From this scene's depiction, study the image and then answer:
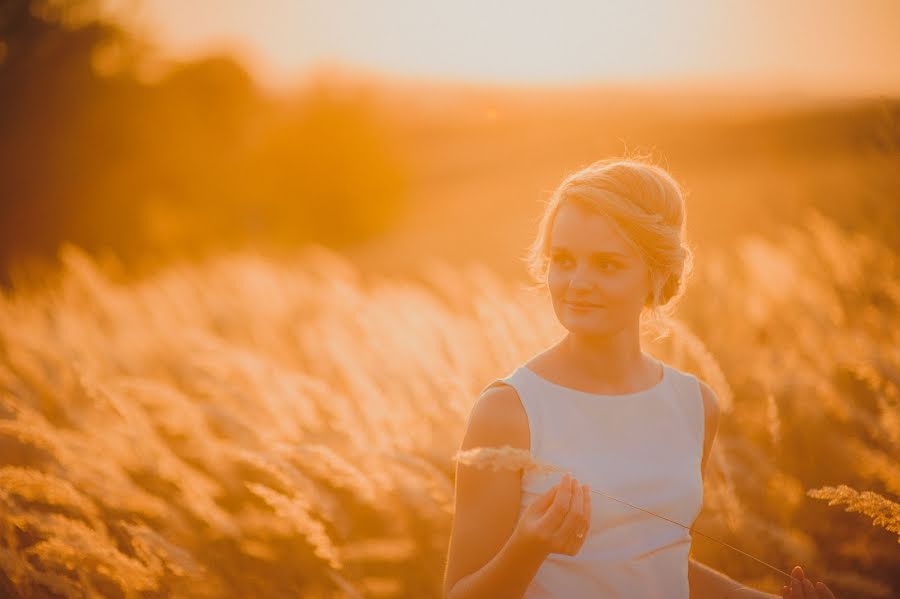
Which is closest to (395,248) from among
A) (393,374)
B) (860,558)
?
(393,374)

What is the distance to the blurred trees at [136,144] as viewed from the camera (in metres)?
10.1

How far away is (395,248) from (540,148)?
72.8ft

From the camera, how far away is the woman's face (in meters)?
1.83

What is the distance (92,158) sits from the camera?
11.1m

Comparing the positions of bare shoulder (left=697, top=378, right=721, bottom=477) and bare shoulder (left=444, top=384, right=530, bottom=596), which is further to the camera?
bare shoulder (left=697, top=378, right=721, bottom=477)

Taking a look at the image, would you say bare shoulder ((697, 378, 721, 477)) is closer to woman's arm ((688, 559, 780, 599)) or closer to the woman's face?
woman's arm ((688, 559, 780, 599))

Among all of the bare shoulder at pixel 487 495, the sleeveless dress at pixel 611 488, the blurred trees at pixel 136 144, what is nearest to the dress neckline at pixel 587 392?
the sleeveless dress at pixel 611 488

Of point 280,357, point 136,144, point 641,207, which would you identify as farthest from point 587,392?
point 136,144

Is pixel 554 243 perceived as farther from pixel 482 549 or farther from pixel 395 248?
pixel 395 248

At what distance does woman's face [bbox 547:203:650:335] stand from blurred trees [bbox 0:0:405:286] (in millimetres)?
10617

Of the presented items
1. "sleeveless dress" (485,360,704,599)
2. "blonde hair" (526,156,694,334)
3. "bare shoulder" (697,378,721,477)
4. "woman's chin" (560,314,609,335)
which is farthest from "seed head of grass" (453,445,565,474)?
"bare shoulder" (697,378,721,477)

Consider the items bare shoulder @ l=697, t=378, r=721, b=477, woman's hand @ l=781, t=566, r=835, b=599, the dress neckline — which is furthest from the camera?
bare shoulder @ l=697, t=378, r=721, b=477

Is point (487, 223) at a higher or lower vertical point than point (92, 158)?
higher

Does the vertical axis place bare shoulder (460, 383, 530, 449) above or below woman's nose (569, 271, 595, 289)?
below
